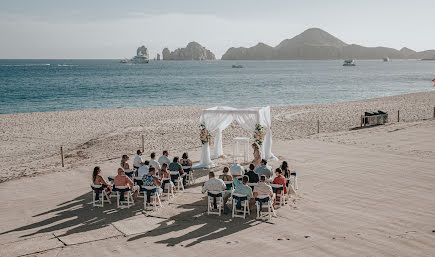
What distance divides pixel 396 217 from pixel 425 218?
0.63 metres

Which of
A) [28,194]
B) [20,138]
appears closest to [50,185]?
[28,194]

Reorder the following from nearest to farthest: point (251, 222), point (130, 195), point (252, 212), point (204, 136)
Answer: point (251, 222)
point (252, 212)
point (130, 195)
point (204, 136)

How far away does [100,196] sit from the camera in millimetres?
11047

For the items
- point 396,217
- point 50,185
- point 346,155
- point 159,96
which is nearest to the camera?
point 396,217

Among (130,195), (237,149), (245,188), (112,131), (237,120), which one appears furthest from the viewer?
(112,131)

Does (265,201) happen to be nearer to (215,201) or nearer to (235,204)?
(235,204)

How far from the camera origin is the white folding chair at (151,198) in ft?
32.9

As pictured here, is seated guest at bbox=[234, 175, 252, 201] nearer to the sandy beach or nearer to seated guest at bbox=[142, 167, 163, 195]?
the sandy beach

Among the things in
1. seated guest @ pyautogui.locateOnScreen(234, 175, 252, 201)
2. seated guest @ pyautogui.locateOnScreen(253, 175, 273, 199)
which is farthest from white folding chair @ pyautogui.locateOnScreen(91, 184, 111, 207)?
seated guest @ pyautogui.locateOnScreen(253, 175, 273, 199)

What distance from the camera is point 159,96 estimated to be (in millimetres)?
54094

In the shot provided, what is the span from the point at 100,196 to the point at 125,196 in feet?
2.40

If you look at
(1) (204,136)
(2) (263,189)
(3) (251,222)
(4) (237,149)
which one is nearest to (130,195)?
Answer: (3) (251,222)

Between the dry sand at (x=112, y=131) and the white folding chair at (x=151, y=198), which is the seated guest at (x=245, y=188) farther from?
the dry sand at (x=112, y=131)

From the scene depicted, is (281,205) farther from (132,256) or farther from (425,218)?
(132,256)
